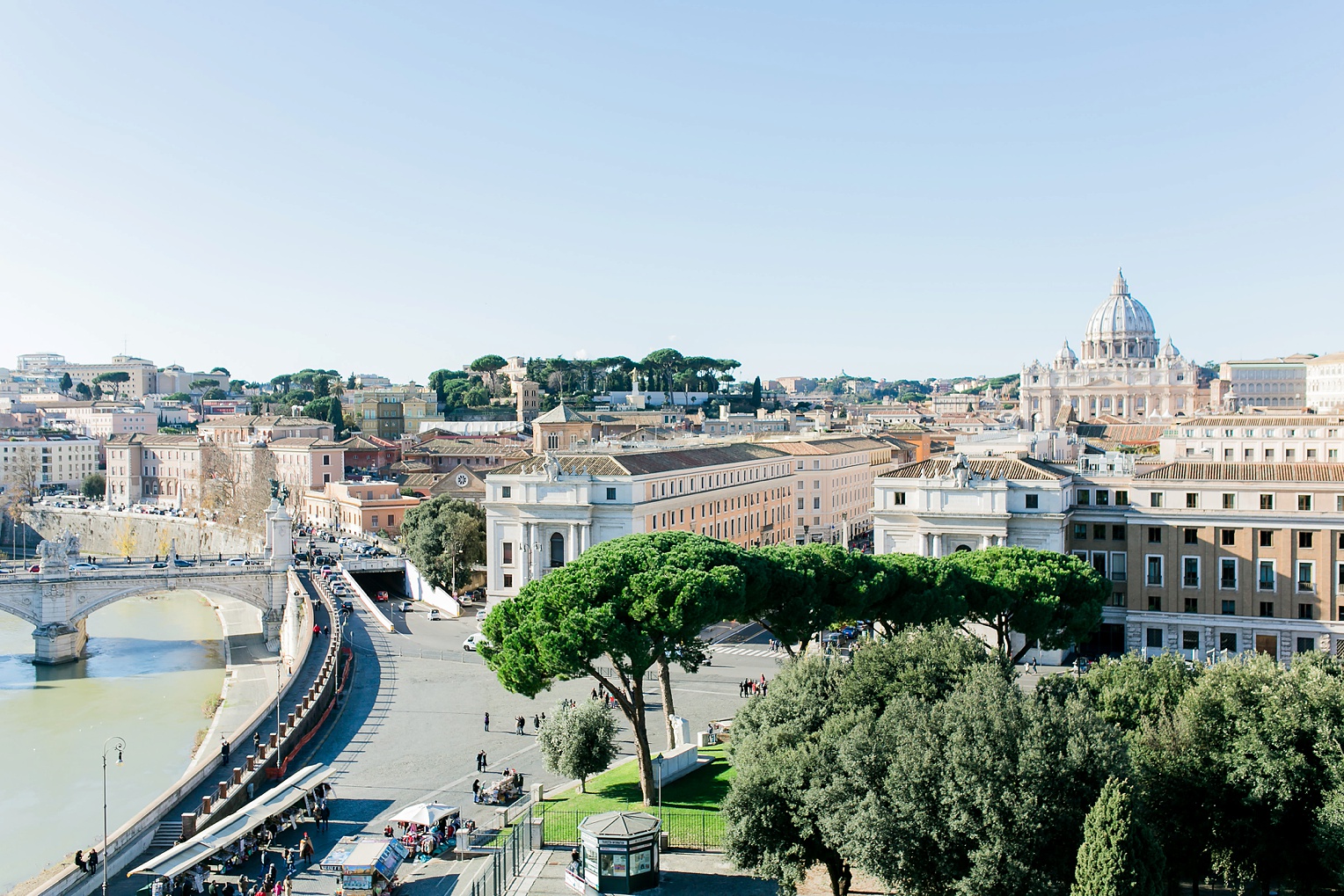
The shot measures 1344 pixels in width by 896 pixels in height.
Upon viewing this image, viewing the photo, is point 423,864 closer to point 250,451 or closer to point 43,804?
point 43,804

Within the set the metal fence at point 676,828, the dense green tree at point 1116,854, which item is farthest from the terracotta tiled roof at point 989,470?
the dense green tree at point 1116,854

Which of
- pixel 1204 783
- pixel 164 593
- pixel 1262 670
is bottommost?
pixel 164 593

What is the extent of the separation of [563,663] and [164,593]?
51032 mm

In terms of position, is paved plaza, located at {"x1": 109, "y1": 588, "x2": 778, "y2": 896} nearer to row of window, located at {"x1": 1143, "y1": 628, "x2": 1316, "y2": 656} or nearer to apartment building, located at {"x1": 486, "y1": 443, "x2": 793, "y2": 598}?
apartment building, located at {"x1": 486, "y1": 443, "x2": 793, "y2": 598}

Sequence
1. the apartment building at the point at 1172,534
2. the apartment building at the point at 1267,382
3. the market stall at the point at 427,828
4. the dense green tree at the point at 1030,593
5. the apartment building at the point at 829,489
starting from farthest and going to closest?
1. the apartment building at the point at 1267,382
2. the apartment building at the point at 829,489
3. the apartment building at the point at 1172,534
4. the dense green tree at the point at 1030,593
5. the market stall at the point at 427,828

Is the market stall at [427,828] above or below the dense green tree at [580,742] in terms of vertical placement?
below

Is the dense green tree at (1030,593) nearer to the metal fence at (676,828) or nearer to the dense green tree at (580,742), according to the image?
the dense green tree at (580,742)

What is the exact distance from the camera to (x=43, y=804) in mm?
28266

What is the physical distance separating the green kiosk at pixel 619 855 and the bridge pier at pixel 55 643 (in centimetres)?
3416

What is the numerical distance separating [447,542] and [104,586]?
1306 centimetres

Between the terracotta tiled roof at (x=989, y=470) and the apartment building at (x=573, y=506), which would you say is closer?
the terracotta tiled roof at (x=989, y=470)

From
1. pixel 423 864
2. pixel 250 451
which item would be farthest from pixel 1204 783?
pixel 250 451

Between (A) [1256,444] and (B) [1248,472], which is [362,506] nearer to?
(A) [1256,444]

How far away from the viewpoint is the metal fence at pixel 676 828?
19.0 metres
